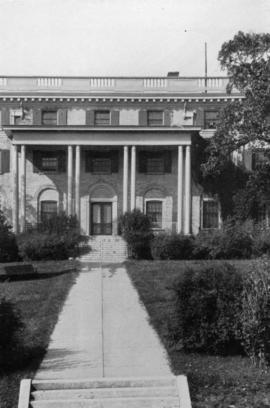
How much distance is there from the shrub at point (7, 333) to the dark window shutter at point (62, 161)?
1153 inches

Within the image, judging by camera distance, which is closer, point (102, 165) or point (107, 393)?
point (107, 393)

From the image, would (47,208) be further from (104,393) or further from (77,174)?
(104,393)

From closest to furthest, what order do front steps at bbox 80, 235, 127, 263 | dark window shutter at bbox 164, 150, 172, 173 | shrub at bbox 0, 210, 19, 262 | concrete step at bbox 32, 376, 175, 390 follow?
concrete step at bbox 32, 376, 175, 390, shrub at bbox 0, 210, 19, 262, front steps at bbox 80, 235, 127, 263, dark window shutter at bbox 164, 150, 172, 173

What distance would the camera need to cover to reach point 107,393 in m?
8.21

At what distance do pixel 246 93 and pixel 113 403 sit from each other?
86.0ft

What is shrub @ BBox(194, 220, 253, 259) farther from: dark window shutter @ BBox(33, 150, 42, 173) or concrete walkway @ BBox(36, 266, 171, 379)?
concrete walkway @ BBox(36, 266, 171, 379)

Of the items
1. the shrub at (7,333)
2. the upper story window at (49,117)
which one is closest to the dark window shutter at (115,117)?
the upper story window at (49,117)

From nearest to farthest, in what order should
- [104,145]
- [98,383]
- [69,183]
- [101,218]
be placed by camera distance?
[98,383] → [69,183] → [104,145] → [101,218]

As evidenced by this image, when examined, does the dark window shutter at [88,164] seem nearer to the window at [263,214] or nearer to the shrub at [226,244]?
the shrub at [226,244]

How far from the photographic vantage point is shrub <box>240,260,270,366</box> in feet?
32.5

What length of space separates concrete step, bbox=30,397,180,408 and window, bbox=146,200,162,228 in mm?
30456

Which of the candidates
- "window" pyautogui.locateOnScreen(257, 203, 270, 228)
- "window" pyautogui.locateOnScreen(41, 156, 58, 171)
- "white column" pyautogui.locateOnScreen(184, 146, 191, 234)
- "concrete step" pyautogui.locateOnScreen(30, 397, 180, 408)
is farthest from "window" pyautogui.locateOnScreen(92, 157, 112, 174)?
"concrete step" pyautogui.locateOnScreen(30, 397, 180, 408)

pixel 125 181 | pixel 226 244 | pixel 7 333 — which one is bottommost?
pixel 7 333

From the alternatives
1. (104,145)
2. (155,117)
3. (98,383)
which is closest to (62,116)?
(104,145)
